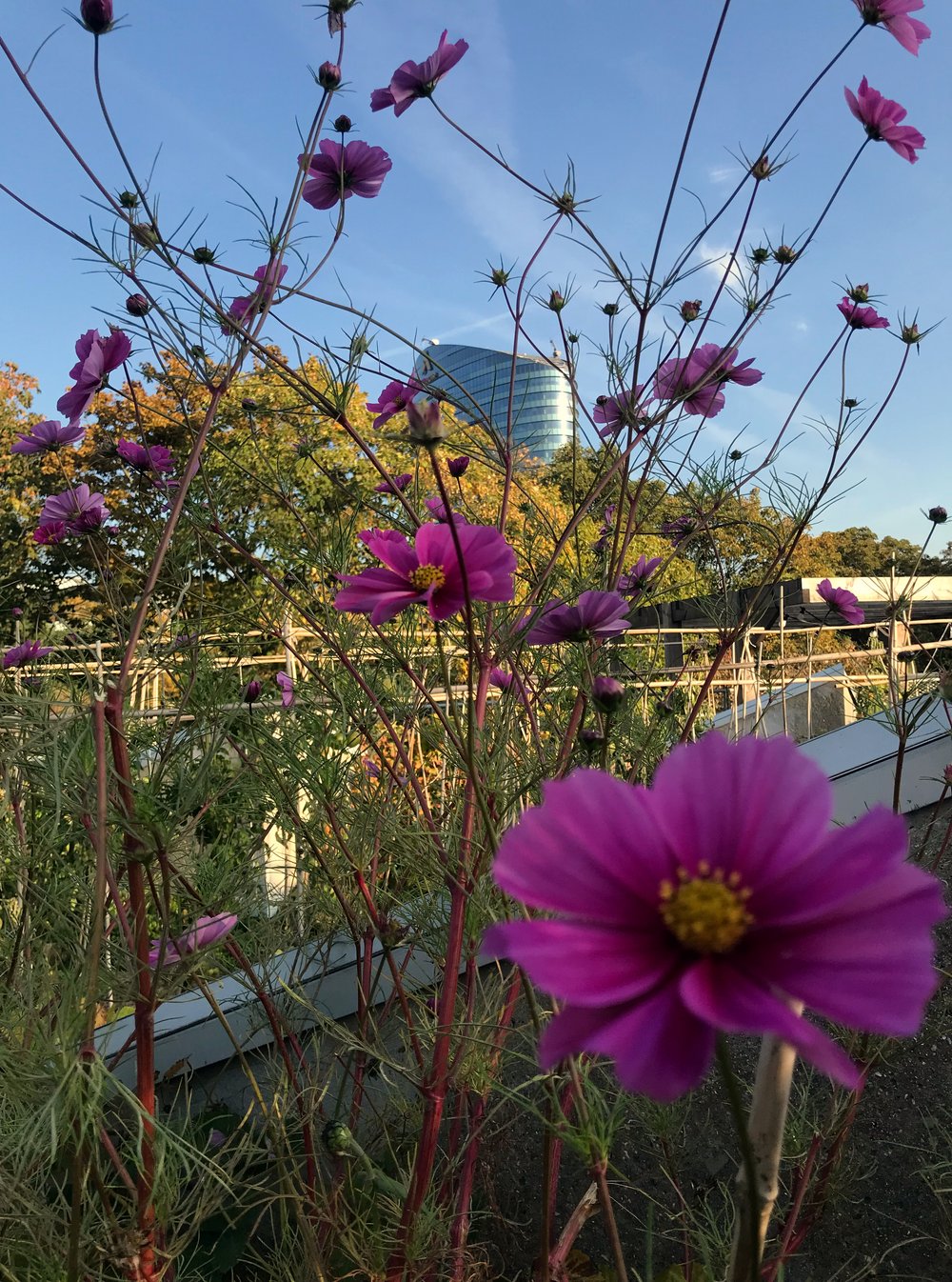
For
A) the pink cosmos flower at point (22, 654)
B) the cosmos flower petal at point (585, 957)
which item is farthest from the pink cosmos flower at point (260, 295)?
the cosmos flower petal at point (585, 957)

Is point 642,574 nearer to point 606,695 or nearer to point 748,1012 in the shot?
point 606,695

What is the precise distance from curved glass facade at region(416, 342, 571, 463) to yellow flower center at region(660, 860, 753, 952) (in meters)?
0.80

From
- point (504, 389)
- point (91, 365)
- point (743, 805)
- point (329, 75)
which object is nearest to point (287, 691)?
point (91, 365)

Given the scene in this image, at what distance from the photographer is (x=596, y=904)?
0.89ft

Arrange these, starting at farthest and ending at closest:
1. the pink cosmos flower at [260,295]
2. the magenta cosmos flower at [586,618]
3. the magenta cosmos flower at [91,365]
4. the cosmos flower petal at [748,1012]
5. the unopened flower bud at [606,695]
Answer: the magenta cosmos flower at [91,365], the pink cosmos flower at [260,295], the magenta cosmos flower at [586,618], the unopened flower bud at [606,695], the cosmos flower petal at [748,1012]

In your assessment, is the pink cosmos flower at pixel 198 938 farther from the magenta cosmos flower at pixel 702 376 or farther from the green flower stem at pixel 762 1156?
the magenta cosmos flower at pixel 702 376

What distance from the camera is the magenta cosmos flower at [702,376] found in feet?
3.89

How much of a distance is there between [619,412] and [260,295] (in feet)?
1.71

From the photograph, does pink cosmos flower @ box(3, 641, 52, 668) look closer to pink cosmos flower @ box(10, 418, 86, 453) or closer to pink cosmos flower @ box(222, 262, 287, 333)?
pink cosmos flower @ box(10, 418, 86, 453)

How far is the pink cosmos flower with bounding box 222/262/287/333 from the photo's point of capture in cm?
91

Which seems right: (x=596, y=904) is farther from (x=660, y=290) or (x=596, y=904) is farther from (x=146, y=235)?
(x=660, y=290)

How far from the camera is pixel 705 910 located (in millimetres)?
265

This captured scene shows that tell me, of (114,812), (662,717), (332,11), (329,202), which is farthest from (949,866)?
(332,11)

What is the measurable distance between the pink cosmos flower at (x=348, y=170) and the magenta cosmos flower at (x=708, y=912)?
1188 millimetres
